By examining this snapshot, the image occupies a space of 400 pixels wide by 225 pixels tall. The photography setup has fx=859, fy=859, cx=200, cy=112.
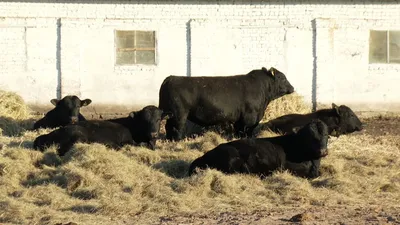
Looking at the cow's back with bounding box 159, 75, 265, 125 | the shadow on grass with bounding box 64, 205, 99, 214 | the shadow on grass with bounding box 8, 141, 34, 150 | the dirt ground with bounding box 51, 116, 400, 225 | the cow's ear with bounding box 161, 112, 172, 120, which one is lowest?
the dirt ground with bounding box 51, 116, 400, 225

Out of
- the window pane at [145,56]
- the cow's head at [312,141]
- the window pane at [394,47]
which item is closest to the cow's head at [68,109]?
the window pane at [145,56]

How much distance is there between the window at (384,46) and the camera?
69.9ft

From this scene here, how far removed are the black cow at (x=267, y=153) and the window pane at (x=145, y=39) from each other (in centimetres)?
867

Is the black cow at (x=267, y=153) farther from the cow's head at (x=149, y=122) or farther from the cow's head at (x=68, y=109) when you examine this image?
the cow's head at (x=68, y=109)

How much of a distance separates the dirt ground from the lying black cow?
3.94 meters

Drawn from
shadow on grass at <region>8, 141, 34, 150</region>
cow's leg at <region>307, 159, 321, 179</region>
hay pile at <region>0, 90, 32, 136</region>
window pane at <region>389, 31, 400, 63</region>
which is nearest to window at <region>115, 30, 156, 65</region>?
hay pile at <region>0, 90, 32, 136</region>

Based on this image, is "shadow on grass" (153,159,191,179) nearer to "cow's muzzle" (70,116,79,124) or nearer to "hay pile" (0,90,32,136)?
"cow's muzzle" (70,116,79,124)

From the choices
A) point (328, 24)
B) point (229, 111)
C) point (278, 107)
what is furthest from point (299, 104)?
point (229, 111)

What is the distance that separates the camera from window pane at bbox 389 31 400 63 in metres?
21.3

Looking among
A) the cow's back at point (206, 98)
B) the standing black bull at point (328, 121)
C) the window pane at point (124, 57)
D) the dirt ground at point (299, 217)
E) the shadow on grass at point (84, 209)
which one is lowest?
the dirt ground at point (299, 217)

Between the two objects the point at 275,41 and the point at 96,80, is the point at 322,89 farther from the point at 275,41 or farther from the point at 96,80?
the point at 96,80

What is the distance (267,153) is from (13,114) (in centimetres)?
818

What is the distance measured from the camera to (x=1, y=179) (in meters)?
11.7

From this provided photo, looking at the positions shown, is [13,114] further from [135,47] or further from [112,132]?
[112,132]
